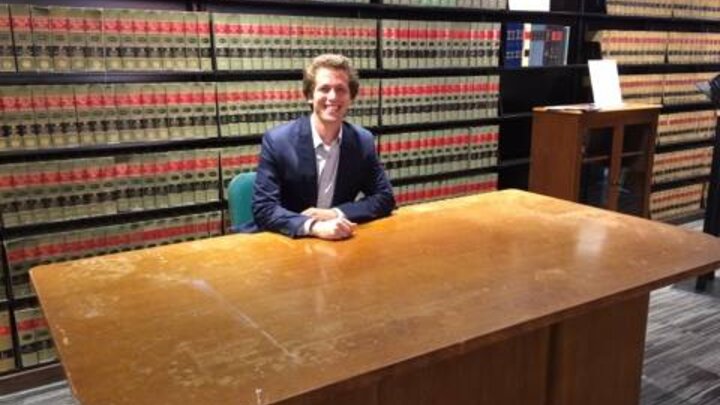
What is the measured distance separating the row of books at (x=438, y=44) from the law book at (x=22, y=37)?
1.65 meters

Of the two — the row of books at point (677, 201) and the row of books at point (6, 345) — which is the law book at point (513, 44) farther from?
the row of books at point (6, 345)

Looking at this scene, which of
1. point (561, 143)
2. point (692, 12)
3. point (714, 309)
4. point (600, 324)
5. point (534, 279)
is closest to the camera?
point (534, 279)

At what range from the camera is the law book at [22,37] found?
2.26 metres

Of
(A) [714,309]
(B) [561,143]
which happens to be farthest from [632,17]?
(A) [714,309]

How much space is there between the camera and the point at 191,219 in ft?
9.07

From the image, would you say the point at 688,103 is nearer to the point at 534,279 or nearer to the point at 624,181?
the point at 624,181

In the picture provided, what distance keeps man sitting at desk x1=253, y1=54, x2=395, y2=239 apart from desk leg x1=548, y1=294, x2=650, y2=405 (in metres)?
0.71

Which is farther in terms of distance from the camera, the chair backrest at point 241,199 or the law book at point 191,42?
the law book at point 191,42

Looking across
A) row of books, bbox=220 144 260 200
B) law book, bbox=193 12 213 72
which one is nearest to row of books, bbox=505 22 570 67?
row of books, bbox=220 144 260 200

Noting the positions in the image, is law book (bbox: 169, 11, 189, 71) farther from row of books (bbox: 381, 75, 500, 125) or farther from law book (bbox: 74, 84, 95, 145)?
row of books (bbox: 381, 75, 500, 125)

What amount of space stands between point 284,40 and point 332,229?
1397 mm

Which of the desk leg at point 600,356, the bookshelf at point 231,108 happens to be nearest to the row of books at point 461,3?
the bookshelf at point 231,108

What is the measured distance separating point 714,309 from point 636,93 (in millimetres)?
1831

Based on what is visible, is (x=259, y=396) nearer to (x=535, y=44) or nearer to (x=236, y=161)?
(x=236, y=161)
